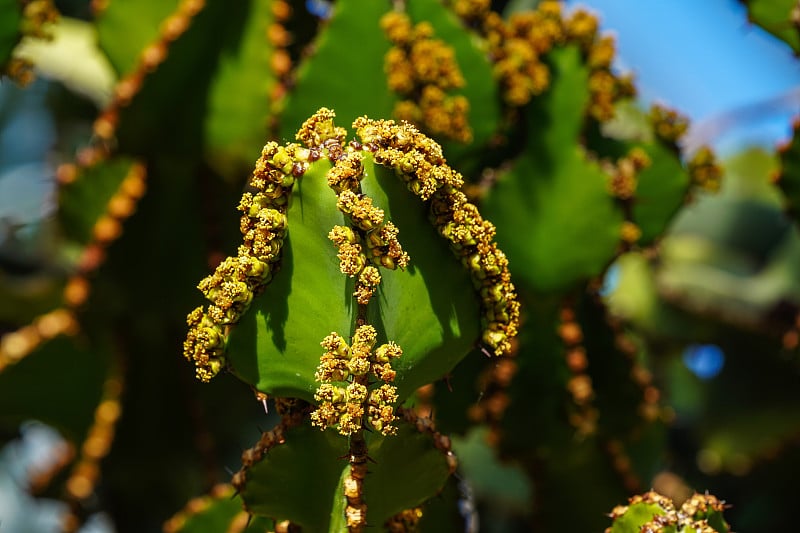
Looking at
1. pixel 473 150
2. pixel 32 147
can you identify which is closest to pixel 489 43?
pixel 473 150

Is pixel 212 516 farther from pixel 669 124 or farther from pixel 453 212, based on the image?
pixel 669 124

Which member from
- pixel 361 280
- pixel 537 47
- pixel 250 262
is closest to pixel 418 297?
pixel 361 280

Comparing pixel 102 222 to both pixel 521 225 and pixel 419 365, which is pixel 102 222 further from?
pixel 419 365

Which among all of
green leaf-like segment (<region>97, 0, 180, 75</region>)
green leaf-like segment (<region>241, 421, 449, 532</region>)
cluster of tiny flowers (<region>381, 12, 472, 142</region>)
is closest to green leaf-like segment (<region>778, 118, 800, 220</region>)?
cluster of tiny flowers (<region>381, 12, 472, 142</region>)

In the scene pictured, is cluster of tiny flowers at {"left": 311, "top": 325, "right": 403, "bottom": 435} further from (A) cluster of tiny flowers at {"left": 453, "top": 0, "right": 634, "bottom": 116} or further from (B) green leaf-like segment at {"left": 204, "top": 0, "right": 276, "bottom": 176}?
(B) green leaf-like segment at {"left": 204, "top": 0, "right": 276, "bottom": 176}

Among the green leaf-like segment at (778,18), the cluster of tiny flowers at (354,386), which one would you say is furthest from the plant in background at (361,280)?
the green leaf-like segment at (778,18)

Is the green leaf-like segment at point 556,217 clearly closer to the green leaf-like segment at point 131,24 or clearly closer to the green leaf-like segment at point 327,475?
the green leaf-like segment at point 327,475

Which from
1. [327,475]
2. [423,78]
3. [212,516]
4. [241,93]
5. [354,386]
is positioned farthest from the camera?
[241,93]
